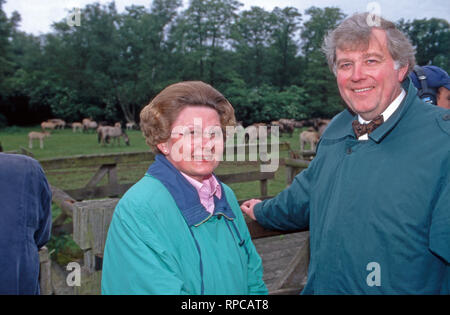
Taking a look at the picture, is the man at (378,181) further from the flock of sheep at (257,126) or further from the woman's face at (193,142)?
the flock of sheep at (257,126)

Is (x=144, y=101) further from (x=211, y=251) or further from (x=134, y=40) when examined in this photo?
(x=211, y=251)

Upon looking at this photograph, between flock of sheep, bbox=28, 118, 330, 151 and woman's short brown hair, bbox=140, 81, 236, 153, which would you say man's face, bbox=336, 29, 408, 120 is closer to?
woman's short brown hair, bbox=140, 81, 236, 153

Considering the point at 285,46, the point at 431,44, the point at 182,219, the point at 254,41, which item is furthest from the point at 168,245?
the point at 285,46

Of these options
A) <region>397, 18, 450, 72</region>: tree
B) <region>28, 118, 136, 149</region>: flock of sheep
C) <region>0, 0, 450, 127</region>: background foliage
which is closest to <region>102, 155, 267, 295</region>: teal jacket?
<region>397, 18, 450, 72</region>: tree

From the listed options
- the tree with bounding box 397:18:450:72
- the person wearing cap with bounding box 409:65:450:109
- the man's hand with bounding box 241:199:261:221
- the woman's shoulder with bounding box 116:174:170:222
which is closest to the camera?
the woman's shoulder with bounding box 116:174:170:222

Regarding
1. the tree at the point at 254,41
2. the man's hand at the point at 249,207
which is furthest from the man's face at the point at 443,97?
the tree at the point at 254,41

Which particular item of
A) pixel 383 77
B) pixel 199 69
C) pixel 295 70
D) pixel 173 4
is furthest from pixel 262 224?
pixel 173 4

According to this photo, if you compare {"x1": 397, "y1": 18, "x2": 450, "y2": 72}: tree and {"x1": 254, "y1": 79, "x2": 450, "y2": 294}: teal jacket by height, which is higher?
{"x1": 397, "y1": 18, "x2": 450, "y2": 72}: tree

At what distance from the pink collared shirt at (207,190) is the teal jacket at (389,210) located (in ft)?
1.68

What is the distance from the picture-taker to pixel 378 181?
1645mm

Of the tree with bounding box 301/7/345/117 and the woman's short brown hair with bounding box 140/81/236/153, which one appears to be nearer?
the woman's short brown hair with bounding box 140/81/236/153

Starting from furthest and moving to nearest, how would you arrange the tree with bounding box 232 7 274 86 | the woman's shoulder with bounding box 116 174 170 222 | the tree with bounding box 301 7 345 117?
the tree with bounding box 232 7 274 86 < the tree with bounding box 301 7 345 117 < the woman's shoulder with bounding box 116 174 170 222

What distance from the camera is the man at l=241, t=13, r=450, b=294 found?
1560 mm

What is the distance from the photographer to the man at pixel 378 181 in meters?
1.56
